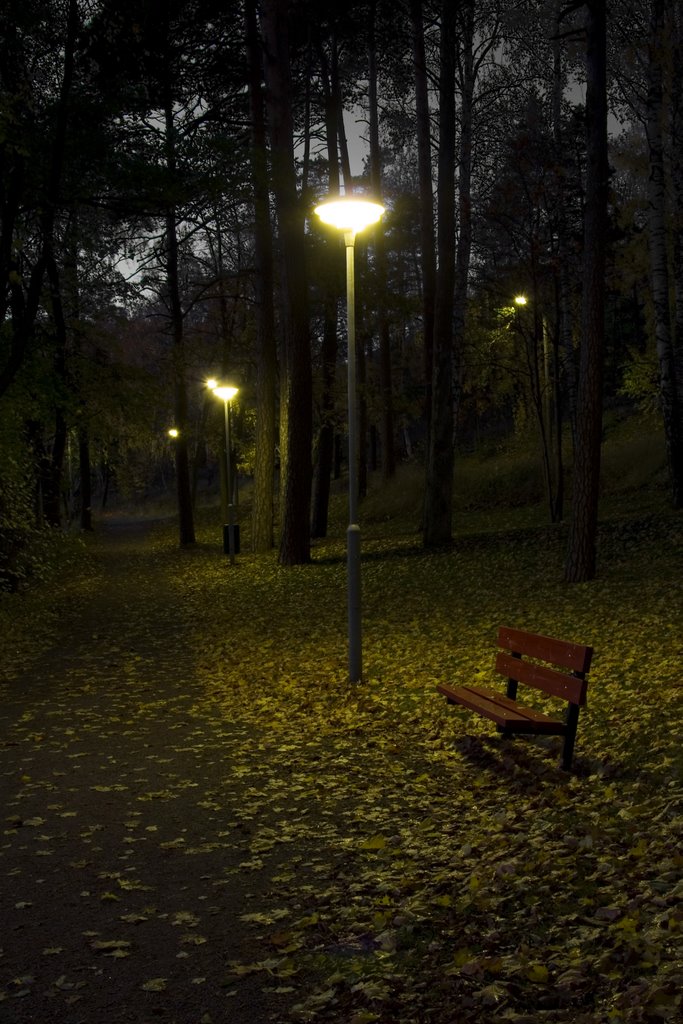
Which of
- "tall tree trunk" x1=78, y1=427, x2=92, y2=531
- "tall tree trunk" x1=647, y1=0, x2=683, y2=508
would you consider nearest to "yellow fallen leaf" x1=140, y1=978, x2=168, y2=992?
"tall tree trunk" x1=647, y1=0, x2=683, y2=508

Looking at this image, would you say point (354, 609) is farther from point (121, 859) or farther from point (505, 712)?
point (121, 859)

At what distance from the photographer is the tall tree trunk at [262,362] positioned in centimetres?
2386

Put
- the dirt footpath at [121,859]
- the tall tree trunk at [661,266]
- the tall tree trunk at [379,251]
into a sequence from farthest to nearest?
the tall tree trunk at [379,251] < the tall tree trunk at [661,266] < the dirt footpath at [121,859]

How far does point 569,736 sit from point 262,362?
64.3 feet

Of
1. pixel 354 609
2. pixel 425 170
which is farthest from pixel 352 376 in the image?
pixel 425 170

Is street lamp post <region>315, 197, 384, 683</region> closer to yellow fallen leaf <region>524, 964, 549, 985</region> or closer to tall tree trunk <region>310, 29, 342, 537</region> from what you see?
yellow fallen leaf <region>524, 964, 549, 985</region>

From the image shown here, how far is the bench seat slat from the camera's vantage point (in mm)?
6941

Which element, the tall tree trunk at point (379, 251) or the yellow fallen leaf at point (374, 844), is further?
the tall tree trunk at point (379, 251)

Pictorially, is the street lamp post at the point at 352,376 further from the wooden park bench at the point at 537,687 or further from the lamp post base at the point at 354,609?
the wooden park bench at the point at 537,687

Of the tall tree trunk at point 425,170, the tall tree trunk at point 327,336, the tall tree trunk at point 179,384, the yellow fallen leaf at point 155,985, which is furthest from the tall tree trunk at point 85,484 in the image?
the yellow fallen leaf at point 155,985

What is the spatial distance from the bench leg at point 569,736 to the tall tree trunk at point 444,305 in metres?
13.6

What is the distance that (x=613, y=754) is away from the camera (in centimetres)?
716

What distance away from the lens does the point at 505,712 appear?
7.28m

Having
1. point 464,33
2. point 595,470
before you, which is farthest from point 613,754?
point 464,33
